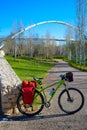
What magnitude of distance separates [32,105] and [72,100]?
973mm

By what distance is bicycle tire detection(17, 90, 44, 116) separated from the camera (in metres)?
7.22

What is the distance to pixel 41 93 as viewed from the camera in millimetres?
7371

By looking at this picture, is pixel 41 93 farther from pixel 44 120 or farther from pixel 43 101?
pixel 44 120

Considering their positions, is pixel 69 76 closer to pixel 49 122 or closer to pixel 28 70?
pixel 49 122

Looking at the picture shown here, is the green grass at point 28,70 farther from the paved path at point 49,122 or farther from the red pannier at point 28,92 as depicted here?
the paved path at point 49,122

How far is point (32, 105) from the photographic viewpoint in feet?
24.2

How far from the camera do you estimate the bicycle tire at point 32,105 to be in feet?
23.7

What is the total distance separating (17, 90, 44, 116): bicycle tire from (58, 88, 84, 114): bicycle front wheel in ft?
1.58

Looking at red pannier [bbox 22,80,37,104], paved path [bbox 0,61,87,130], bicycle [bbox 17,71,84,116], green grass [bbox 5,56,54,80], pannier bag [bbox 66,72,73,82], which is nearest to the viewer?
paved path [bbox 0,61,87,130]

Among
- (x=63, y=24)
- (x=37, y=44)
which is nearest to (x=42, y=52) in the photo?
(x=37, y=44)

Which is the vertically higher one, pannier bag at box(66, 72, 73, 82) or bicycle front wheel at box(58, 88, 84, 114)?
pannier bag at box(66, 72, 73, 82)

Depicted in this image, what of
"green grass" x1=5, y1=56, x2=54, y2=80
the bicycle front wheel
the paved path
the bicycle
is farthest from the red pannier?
"green grass" x1=5, y1=56, x2=54, y2=80

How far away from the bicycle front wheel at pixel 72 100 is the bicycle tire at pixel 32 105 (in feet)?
1.58

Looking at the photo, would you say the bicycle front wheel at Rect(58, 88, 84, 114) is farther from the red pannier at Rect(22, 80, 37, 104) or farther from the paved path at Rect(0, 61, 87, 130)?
the red pannier at Rect(22, 80, 37, 104)
